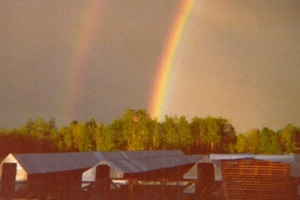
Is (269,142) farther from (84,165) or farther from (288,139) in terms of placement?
(84,165)

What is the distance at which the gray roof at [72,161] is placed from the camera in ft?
108

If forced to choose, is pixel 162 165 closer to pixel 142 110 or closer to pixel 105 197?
pixel 105 197

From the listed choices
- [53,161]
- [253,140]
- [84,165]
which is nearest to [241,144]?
[253,140]

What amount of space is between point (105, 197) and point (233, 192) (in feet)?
11.2

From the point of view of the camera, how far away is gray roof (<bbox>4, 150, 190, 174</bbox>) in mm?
33062

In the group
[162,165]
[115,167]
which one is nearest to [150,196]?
[115,167]

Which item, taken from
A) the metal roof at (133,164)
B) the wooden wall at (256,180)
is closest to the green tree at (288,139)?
the metal roof at (133,164)

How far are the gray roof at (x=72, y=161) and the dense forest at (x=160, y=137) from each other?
145ft

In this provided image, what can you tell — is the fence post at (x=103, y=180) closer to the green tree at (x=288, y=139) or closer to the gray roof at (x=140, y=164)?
the gray roof at (x=140, y=164)

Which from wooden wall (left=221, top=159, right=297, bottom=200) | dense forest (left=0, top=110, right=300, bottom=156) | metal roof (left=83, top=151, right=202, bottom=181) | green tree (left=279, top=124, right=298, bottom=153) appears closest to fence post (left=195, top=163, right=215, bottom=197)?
wooden wall (left=221, top=159, right=297, bottom=200)

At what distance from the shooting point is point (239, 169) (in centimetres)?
962

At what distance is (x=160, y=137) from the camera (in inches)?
3853

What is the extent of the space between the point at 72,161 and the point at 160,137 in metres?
59.2

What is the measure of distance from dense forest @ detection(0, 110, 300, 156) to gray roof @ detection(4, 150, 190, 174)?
1738 inches
